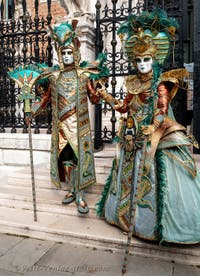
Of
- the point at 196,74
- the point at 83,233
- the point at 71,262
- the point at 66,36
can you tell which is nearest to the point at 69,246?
the point at 83,233

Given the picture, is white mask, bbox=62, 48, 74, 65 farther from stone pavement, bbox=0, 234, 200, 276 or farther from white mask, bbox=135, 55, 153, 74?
stone pavement, bbox=0, 234, 200, 276

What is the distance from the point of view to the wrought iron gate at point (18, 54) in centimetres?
607

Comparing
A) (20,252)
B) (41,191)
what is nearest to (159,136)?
(20,252)

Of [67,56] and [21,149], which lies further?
[21,149]

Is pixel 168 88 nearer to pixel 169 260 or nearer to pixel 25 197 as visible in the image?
pixel 169 260

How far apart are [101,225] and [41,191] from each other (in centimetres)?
134

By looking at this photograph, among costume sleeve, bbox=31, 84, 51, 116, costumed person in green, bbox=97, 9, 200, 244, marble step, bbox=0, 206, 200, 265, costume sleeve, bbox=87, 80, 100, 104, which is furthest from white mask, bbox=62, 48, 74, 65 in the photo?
marble step, bbox=0, 206, 200, 265

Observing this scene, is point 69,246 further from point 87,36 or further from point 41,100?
point 87,36

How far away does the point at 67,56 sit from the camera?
3518mm

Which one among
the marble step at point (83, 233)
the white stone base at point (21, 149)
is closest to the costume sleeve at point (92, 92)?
the marble step at point (83, 233)

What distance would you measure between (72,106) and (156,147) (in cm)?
127

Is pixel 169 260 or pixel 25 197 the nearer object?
pixel 169 260

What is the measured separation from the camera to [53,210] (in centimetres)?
392

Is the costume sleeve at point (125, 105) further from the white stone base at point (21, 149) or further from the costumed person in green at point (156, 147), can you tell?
the white stone base at point (21, 149)
